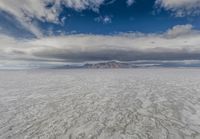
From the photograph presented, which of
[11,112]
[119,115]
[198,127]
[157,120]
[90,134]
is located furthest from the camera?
[11,112]

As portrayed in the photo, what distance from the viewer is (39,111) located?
32.8 feet

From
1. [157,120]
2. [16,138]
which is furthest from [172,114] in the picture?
[16,138]

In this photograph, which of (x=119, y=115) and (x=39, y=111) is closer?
(x=119, y=115)

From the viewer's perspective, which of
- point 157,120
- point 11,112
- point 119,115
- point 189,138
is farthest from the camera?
point 11,112

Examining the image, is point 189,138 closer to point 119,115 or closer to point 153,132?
point 153,132

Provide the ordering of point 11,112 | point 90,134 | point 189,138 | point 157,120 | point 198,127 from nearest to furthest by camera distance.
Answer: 1. point 189,138
2. point 90,134
3. point 198,127
4. point 157,120
5. point 11,112

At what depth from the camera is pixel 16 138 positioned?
6270 mm

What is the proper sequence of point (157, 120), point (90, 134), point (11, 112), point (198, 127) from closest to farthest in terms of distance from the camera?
point (90, 134) → point (198, 127) → point (157, 120) → point (11, 112)

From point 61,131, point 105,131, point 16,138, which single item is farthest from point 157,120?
point 16,138

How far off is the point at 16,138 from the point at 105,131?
12.3 feet

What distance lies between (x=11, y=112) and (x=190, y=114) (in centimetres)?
1104

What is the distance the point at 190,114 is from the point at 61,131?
7.48m

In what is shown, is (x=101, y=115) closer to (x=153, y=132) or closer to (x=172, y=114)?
(x=153, y=132)

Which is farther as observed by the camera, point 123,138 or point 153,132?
point 153,132
